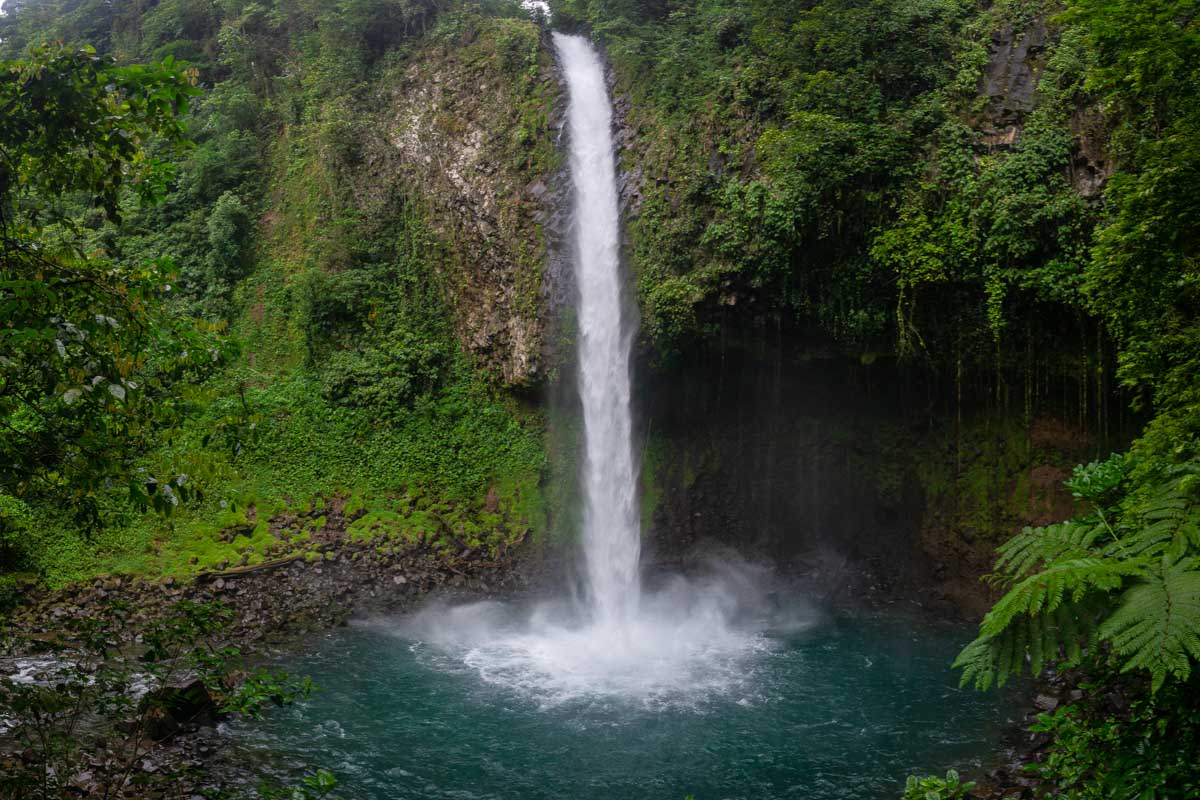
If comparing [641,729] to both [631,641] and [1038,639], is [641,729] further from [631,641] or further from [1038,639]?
[1038,639]

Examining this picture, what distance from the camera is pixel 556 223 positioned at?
1609cm

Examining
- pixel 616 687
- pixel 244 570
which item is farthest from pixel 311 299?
pixel 616 687

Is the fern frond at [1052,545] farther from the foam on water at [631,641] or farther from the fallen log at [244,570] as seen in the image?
the fallen log at [244,570]

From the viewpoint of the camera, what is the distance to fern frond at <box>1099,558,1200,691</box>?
3.78 m

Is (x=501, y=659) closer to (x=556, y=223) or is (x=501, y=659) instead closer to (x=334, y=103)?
(x=556, y=223)

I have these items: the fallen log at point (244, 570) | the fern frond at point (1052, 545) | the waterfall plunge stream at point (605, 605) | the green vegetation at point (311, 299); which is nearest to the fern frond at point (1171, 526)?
the fern frond at point (1052, 545)

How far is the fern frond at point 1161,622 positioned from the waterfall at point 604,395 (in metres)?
10.2

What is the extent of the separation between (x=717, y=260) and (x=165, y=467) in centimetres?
1102

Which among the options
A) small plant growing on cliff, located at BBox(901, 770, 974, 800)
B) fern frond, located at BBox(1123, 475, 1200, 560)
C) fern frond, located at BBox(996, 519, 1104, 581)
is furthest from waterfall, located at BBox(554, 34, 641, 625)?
fern frond, located at BBox(1123, 475, 1200, 560)

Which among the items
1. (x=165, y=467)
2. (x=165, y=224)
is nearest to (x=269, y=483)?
(x=165, y=224)

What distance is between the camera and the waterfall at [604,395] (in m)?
14.6

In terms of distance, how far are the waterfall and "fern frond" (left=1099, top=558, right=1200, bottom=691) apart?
403 inches

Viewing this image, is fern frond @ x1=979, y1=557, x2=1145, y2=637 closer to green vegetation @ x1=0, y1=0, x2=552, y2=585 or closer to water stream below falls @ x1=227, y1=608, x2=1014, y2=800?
water stream below falls @ x1=227, y1=608, x2=1014, y2=800

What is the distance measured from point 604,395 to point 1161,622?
37.8ft
